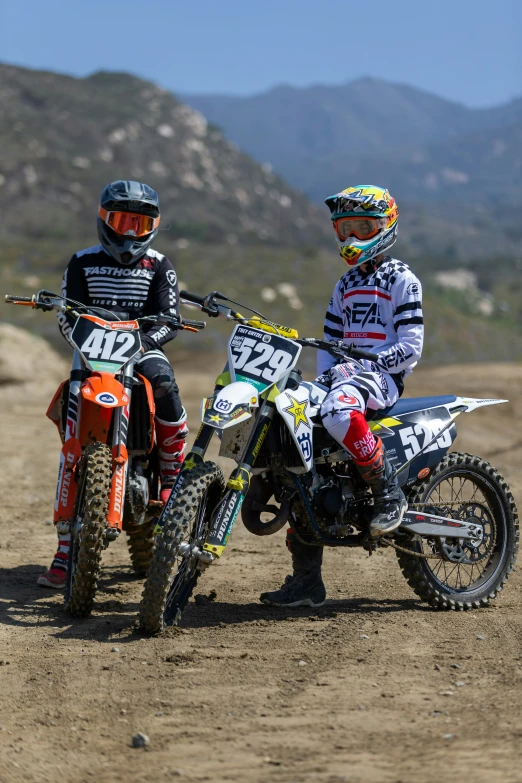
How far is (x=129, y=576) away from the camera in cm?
717

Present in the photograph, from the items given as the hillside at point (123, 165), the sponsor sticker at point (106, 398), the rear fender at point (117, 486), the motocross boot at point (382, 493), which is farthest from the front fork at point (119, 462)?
the hillside at point (123, 165)

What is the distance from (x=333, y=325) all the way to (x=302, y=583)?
1.64m

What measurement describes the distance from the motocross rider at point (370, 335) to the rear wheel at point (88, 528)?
1131 millimetres

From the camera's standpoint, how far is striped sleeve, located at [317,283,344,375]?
6.39 meters

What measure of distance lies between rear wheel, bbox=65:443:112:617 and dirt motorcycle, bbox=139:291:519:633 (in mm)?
468

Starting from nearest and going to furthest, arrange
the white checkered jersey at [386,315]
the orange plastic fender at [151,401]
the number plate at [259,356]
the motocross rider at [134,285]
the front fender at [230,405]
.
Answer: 1. the front fender at [230,405]
2. the number plate at [259,356]
3. the white checkered jersey at [386,315]
4. the orange plastic fender at [151,401]
5. the motocross rider at [134,285]

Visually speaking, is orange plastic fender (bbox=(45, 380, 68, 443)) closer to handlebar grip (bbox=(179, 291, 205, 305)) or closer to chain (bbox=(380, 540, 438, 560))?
handlebar grip (bbox=(179, 291, 205, 305))

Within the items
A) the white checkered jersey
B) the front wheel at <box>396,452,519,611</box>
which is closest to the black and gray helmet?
the white checkered jersey

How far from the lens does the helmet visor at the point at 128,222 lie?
6.73 m

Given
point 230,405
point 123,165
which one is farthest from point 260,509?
point 123,165

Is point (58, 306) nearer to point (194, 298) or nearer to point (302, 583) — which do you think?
point (194, 298)

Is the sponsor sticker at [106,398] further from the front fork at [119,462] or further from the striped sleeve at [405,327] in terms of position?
the striped sleeve at [405,327]

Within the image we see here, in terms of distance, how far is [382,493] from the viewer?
19.3ft

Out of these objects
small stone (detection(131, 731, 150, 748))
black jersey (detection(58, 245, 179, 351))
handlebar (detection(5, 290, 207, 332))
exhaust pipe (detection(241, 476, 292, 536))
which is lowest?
small stone (detection(131, 731, 150, 748))
